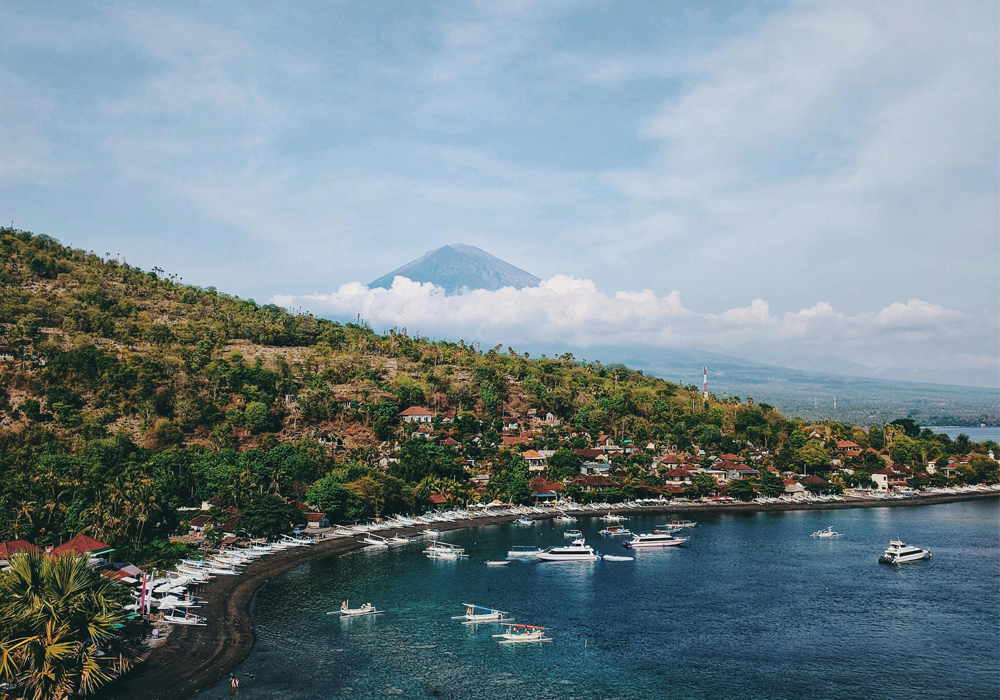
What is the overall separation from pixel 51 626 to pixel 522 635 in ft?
86.9

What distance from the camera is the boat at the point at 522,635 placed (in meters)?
41.8

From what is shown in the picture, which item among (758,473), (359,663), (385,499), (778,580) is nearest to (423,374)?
(385,499)

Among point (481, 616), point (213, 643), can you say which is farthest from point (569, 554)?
point (213, 643)

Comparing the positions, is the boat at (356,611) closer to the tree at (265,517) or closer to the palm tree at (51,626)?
the palm tree at (51,626)

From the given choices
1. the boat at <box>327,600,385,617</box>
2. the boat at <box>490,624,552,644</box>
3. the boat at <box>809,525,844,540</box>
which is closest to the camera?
the boat at <box>490,624,552,644</box>

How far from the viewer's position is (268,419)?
96.0 m

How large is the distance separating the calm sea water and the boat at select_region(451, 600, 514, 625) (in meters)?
1.08

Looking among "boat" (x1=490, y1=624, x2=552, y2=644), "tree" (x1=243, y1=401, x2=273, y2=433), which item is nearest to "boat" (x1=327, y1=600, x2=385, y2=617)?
"boat" (x1=490, y1=624, x2=552, y2=644)

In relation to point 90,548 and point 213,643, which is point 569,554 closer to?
point 213,643

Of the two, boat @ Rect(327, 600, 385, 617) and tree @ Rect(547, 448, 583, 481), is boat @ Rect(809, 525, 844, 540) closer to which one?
tree @ Rect(547, 448, 583, 481)

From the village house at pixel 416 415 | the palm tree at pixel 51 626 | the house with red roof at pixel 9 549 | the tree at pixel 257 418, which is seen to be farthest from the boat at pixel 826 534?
the house with red roof at pixel 9 549

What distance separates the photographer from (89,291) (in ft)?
402

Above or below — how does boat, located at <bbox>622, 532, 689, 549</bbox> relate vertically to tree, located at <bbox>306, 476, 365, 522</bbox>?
below

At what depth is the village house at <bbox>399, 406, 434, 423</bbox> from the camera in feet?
Answer: 353
